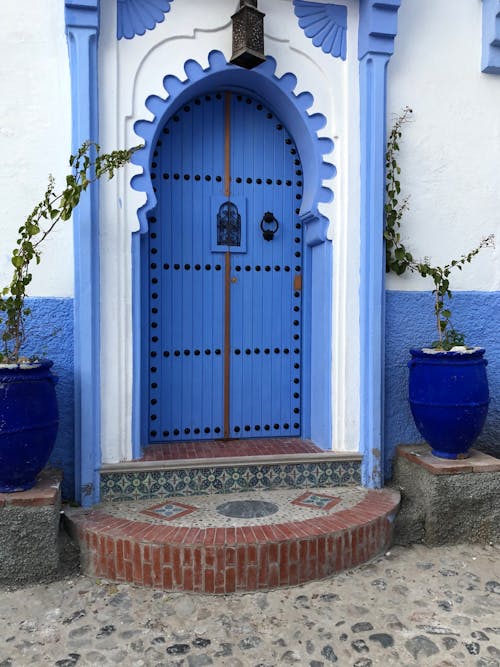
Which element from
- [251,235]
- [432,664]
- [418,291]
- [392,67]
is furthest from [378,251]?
[432,664]

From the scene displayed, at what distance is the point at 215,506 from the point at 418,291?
1.96 m

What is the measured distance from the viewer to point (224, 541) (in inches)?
123

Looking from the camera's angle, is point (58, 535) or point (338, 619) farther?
point (58, 535)

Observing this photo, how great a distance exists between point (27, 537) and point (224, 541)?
0.99 meters

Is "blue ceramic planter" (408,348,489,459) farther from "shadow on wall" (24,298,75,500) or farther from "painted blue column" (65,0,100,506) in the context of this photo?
"shadow on wall" (24,298,75,500)

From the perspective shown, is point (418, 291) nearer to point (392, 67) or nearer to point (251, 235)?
point (251, 235)

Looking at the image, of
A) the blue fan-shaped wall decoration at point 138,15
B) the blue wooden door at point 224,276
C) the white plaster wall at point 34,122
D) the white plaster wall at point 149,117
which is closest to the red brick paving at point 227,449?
the blue wooden door at point 224,276

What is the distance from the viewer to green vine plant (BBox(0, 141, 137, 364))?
332cm

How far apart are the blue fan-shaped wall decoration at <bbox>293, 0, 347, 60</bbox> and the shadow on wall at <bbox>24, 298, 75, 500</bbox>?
230cm

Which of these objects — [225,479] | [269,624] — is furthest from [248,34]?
[269,624]

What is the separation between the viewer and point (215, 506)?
3.64 meters

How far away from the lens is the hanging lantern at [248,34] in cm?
373

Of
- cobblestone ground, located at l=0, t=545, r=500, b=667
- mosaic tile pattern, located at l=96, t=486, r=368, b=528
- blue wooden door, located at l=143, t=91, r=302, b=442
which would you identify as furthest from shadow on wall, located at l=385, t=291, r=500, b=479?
cobblestone ground, located at l=0, t=545, r=500, b=667

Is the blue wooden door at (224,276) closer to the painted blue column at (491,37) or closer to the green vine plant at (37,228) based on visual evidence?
the green vine plant at (37,228)
